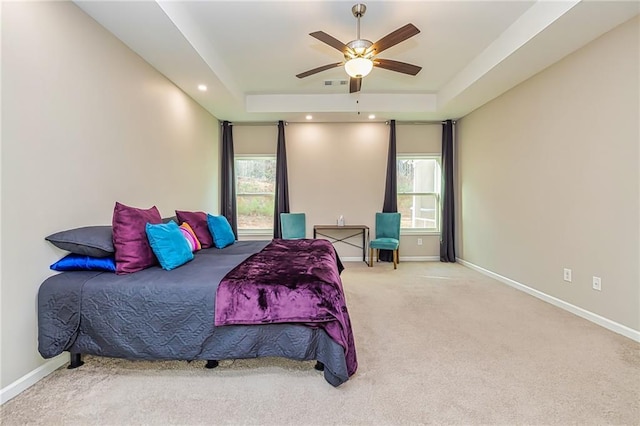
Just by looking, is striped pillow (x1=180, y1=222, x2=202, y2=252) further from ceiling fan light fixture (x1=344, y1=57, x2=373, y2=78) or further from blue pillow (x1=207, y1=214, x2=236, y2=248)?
ceiling fan light fixture (x1=344, y1=57, x2=373, y2=78)

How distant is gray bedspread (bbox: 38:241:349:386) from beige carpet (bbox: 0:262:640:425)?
0.18 meters

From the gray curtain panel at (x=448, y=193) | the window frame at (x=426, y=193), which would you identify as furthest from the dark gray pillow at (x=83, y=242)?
the gray curtain panel at (x=448, y=193)

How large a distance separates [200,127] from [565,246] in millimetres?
5004

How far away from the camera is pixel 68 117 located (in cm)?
224

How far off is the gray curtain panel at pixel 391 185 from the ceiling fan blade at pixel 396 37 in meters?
3.06

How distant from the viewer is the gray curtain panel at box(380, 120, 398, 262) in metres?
5.63

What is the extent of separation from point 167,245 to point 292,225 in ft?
10.5

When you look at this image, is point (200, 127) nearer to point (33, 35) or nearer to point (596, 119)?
point (33, 35)

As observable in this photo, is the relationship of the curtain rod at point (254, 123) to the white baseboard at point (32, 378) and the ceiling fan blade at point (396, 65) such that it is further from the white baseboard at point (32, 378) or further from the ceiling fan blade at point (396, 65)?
the white baseboard at point (32, 378)

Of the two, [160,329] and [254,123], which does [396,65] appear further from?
[254,123]

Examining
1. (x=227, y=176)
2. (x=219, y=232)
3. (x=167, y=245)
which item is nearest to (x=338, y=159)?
(x=227, y=176)

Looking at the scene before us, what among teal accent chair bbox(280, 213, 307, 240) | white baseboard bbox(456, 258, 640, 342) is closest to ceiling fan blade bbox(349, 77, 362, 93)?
teal accent chair bbox(280, 213, 307, 240)

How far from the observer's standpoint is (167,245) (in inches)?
92.1

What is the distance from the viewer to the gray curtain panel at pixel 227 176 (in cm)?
560
